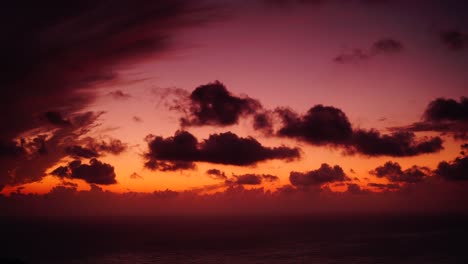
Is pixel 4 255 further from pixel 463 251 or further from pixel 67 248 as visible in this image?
pixel 463 251

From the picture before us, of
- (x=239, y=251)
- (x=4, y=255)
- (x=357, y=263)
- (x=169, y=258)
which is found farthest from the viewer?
(x=239, y=251)

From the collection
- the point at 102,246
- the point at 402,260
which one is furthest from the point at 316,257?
the point at 102,246

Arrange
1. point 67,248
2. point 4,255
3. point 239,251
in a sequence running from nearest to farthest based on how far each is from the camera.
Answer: point 4,255 → point 239,251 → point 67,248

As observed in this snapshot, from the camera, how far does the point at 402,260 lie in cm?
11081

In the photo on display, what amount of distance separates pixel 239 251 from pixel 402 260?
163 ft

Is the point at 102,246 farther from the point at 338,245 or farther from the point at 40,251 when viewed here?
the point at 338,245

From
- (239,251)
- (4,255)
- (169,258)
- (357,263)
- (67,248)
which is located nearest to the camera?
(357,263)

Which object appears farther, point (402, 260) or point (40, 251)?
point (40, 251)

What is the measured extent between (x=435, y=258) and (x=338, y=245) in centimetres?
3993

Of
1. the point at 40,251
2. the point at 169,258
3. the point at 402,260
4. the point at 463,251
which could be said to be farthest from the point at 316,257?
the point at 40,251

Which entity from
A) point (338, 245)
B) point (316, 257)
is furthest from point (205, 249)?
point (338, 245)

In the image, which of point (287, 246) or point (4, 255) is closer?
point (4, 255)

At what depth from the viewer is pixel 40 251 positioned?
136 metres

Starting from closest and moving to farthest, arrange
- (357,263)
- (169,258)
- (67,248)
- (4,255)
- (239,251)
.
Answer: (357,263) → (169,258) → (4,255) → (239,251) → (67,248)
